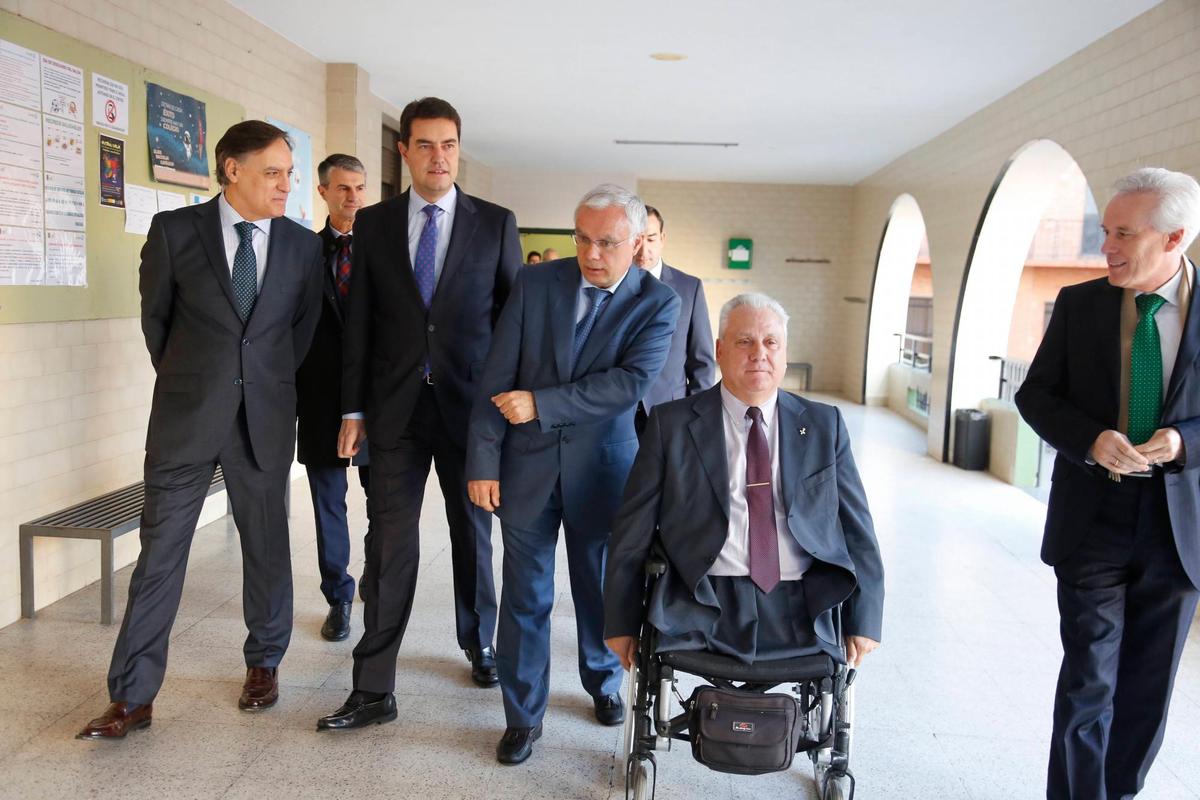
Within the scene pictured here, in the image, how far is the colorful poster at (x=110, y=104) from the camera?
421cm

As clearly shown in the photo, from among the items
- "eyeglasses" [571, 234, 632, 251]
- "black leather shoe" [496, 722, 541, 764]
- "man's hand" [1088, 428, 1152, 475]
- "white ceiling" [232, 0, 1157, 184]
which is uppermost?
"white ceiling" [232, 0, 1157, 184]

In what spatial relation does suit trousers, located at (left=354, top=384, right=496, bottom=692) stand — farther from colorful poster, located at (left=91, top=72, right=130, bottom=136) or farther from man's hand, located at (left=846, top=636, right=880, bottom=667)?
colorful poster, located at (left=91, top=72, right=130, bottom=136)

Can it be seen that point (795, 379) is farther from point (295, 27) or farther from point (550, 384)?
point (550, 384)

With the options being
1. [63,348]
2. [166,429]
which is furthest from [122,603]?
[166,429]

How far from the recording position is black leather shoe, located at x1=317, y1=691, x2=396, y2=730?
2.96m

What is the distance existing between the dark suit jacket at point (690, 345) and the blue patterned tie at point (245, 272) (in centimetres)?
157

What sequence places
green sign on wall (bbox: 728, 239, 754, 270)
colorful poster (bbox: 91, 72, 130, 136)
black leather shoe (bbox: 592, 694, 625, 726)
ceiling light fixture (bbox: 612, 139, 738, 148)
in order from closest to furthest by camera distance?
Result: black leather shoe (bbox: 592, 694, 625, 726), colorful poster (bbox: 91, 72, 130, 136), ceiling light fixture (bbox: 612, 139, 738, 148), green sign on wall (bbox: 728, 239, 754, 270)

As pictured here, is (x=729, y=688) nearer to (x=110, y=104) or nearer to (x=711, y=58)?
(x=110, y=104)

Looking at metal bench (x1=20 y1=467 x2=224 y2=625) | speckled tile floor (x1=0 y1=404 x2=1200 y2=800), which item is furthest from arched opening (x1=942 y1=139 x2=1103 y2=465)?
metal bench (x1=20 y1=467 x2=224 y2=625)

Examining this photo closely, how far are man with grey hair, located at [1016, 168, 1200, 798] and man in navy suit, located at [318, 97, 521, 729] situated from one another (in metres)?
1.67

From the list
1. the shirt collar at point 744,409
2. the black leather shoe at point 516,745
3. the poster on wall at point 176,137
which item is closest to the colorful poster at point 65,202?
the poster on wall at point 176,137

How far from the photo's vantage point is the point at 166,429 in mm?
2883

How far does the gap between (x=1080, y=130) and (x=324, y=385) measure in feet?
16.9

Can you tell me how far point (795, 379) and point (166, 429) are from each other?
13236mm
